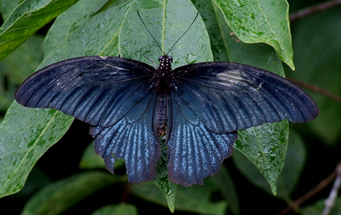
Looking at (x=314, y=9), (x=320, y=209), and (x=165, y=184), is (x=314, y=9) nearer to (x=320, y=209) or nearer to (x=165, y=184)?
(x=320, y=209)

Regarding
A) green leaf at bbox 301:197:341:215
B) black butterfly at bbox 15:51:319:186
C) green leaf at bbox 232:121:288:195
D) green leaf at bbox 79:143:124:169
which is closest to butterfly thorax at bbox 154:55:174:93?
black butterfly at bbox 15:51:319:186

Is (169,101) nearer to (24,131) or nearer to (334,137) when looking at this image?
(24,131)

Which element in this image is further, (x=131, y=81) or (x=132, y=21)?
(x=131, y=81)

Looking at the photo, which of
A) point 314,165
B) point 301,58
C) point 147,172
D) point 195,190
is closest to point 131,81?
point 147,172

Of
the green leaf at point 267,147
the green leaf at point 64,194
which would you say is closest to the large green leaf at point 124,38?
the green leaf at point 267,147

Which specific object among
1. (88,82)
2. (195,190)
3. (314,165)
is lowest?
(314,165)
